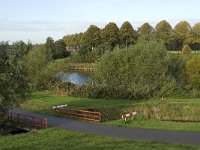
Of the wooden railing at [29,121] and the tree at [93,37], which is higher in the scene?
the tree at [93,37]

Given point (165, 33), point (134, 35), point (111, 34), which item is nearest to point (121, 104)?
point (111, 34)

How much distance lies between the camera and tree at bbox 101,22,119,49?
108438 mm

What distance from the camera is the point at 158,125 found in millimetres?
26656

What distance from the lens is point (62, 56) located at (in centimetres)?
12262

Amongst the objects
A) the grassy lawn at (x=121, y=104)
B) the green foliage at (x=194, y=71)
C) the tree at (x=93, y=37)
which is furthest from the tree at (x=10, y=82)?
the tree at (x=93, y=37)

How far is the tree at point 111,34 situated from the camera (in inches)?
4269

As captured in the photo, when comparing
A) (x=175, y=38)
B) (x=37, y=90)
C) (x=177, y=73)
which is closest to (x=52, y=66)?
(x=37, y=90)

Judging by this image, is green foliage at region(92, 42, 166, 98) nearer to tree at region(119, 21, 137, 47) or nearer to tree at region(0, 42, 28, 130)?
tree at region(0, 42, 28, 130)

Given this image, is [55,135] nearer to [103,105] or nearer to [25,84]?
[25,84]

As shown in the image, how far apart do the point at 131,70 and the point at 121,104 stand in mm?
10674

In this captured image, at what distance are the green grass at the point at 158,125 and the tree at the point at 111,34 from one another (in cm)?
8035

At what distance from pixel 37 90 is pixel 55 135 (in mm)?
26165

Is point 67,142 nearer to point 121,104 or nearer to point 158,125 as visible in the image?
point 158,125

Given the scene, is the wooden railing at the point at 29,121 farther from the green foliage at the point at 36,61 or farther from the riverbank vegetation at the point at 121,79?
the green foliage at the point at 36,61
